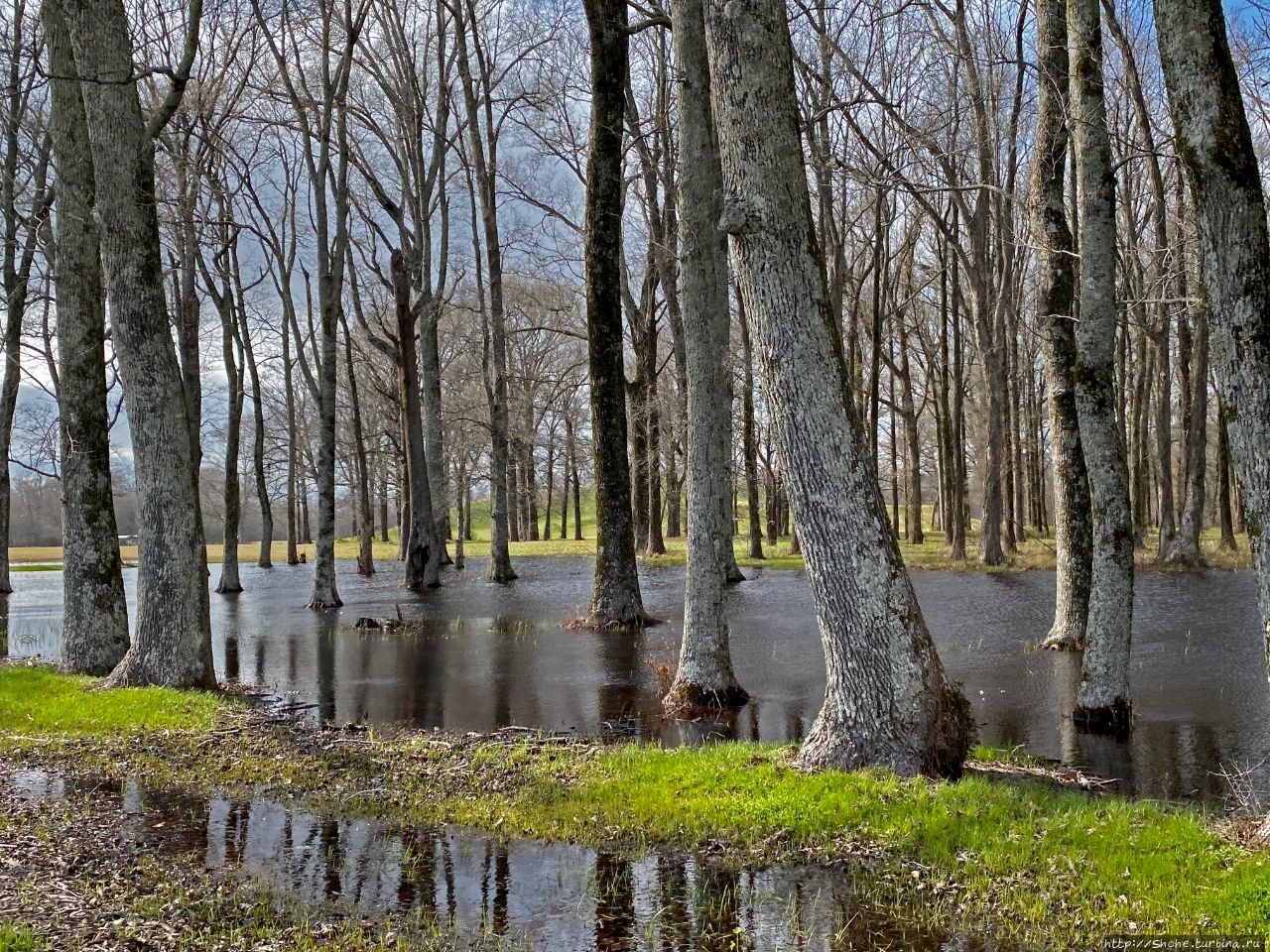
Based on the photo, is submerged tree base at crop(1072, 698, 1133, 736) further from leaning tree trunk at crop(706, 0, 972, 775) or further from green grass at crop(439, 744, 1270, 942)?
leaning tree trunk at crop(706, 0, 972, 775)

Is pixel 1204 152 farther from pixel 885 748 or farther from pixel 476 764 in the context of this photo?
pixel 476 764

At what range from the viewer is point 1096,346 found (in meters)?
9.95

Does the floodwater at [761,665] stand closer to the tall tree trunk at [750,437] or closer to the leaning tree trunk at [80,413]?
the leaning tree trunk at [80,413]

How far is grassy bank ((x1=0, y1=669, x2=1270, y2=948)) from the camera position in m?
4.72

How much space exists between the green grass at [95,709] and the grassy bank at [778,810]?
0.06 meters

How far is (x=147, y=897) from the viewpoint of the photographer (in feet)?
16.1

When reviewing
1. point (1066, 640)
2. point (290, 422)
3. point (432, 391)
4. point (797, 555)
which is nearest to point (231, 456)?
point (432, 391)

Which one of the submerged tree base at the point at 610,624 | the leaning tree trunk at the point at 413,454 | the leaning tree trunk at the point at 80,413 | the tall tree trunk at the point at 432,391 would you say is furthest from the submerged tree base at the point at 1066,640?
the tall tree trunk at the point at 432,391

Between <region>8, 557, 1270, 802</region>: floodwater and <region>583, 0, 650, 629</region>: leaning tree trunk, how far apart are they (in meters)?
1.06

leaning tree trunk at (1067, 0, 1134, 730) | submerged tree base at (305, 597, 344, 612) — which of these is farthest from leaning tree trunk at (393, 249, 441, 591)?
leaning tree trunk at (1067, 0, 1134, 730)

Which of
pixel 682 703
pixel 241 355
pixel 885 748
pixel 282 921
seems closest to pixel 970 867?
pixel 885 748

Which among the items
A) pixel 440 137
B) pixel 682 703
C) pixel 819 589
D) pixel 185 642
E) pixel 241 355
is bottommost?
pixel 682 703

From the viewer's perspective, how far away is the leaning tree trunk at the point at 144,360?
10516mm

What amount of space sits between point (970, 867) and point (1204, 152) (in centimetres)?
403
